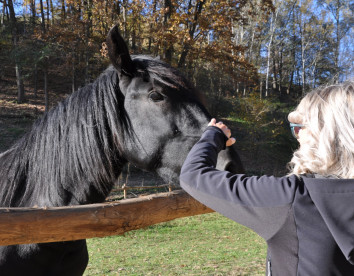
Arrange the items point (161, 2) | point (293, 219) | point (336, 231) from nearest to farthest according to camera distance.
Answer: point (336, 231) → point (293, 219) → point (161, 2)

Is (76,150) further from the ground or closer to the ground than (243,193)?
closer to the ground

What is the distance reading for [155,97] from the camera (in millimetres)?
2338

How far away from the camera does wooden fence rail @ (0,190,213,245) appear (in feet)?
5.32

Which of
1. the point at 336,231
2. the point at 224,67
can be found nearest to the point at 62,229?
the point at 336,231

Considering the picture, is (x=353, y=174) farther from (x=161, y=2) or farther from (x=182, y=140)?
(x=161, y=2)

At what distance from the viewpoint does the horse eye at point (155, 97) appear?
7.66ft

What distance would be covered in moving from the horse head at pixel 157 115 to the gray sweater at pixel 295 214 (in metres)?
0.84

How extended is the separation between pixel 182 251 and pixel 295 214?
7896 millimetres

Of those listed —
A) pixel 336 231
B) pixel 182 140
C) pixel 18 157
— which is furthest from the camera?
pixel 18 157

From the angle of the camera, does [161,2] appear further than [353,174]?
Yes

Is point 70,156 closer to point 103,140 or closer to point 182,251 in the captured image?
point 103,140

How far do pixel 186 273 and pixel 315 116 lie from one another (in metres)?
5.72

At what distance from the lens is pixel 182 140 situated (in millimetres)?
2266

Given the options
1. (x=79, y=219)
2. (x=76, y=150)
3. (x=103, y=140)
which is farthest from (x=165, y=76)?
(x=79, y=219)
